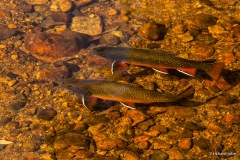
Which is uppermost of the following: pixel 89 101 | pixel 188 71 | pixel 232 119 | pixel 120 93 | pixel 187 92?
pixel 188 71

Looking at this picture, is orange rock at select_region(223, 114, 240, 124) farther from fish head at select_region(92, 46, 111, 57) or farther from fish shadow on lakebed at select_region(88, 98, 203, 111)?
fish head at select_region(92, 46, 111, 57)

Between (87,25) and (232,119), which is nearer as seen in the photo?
(232,119)

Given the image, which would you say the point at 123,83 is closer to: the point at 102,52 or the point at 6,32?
the point at 102,52

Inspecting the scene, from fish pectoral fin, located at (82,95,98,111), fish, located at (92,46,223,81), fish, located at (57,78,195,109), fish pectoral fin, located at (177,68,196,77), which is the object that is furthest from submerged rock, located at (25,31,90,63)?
fish pectoral fin, located at (177,68,196,77)

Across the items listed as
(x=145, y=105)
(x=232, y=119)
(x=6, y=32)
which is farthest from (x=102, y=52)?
(x=6, y=32)

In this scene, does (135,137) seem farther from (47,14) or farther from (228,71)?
(47,14)

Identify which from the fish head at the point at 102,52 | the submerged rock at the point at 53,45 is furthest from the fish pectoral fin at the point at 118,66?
the submerged rock at the point at 53,45
